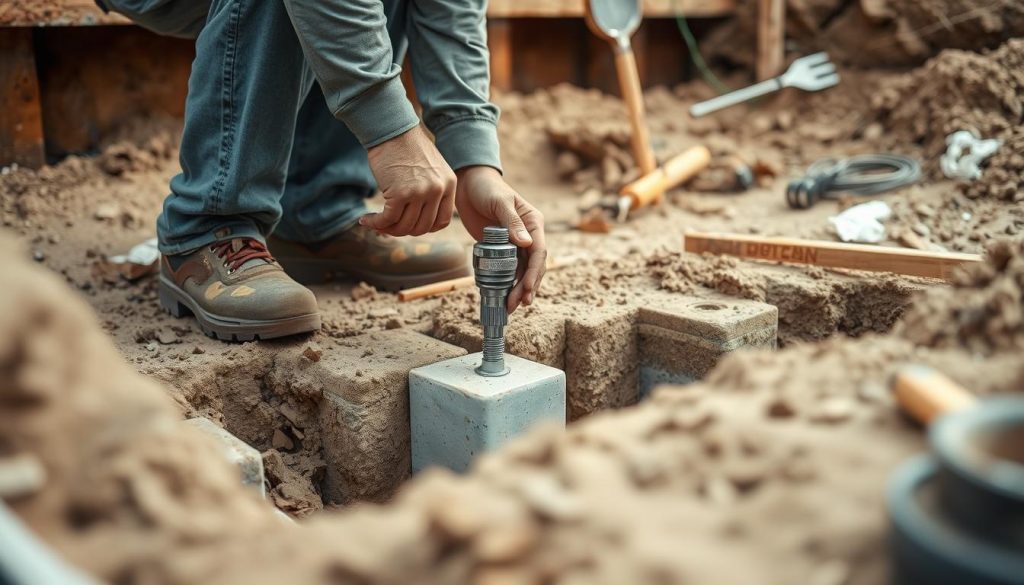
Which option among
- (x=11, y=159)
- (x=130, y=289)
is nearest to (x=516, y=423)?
(x=130, y=289)

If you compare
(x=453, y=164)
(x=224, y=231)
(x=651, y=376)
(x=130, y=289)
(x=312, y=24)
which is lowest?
(x=651, y=376)

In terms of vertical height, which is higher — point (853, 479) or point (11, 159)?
point (11, 159)

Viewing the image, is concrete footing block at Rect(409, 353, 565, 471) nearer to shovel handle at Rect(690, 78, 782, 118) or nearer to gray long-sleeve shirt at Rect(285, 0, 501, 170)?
gray long-sleeve shirt at Rect(285, 0, 501, 170)

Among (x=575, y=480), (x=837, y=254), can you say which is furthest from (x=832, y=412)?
(x=837, y=254)

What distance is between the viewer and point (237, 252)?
2283mm

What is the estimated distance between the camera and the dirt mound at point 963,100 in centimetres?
354

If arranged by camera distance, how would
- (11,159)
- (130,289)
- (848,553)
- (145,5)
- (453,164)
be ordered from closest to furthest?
(848,553)
(453,164)
(145,5)
(130,289)
(11,159)

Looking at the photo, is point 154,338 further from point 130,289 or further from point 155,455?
point 155,455

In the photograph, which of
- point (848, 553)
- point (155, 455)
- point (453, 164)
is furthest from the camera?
point (453, 164)

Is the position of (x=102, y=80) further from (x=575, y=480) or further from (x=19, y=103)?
(x=575, y=480)

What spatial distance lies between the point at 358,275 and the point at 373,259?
0.10m

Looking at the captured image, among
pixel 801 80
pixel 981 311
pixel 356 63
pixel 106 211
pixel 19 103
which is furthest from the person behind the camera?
pixel 801 80

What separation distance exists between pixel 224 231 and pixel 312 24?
64 centimetres

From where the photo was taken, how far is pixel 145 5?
236 cm
